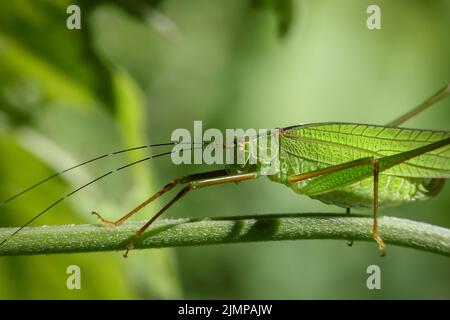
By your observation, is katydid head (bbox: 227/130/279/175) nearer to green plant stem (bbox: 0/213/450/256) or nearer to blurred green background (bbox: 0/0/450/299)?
green plant stem (bbox: 0/213/450/256)

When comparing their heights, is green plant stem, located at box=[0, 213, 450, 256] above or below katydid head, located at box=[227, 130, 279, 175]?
below

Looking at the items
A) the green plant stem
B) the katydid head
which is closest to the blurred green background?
the katydid head

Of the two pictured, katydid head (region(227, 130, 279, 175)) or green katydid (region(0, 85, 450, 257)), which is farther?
katydid head (region(227, 130, 279, 175))

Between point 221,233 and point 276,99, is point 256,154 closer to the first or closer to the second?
point 221,233

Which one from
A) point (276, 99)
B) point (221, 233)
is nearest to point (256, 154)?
point (221, 233)

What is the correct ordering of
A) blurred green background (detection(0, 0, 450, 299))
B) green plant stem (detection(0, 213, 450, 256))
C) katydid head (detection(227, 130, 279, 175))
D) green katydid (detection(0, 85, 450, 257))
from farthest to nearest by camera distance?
blurred green background (detection(0, 0, 450, 299)) → katydid head (detection(227, 130, 279, 175)) → green katydid (detection(0, 85, 450, 257)) → green plant stem (detection(0, 213, 450, 256))

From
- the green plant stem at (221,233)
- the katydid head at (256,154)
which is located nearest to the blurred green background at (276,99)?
the katydid head at (256,154)

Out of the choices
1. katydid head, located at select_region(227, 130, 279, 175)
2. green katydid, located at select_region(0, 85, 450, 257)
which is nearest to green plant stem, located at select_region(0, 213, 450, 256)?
green katydid, located at select_region(0, 85, 450, 257)

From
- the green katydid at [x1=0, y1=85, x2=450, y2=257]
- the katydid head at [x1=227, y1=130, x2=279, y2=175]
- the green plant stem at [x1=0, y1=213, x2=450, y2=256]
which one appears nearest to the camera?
the green plant stem at [x1=0, y1=213, x2=450, y2=256]
